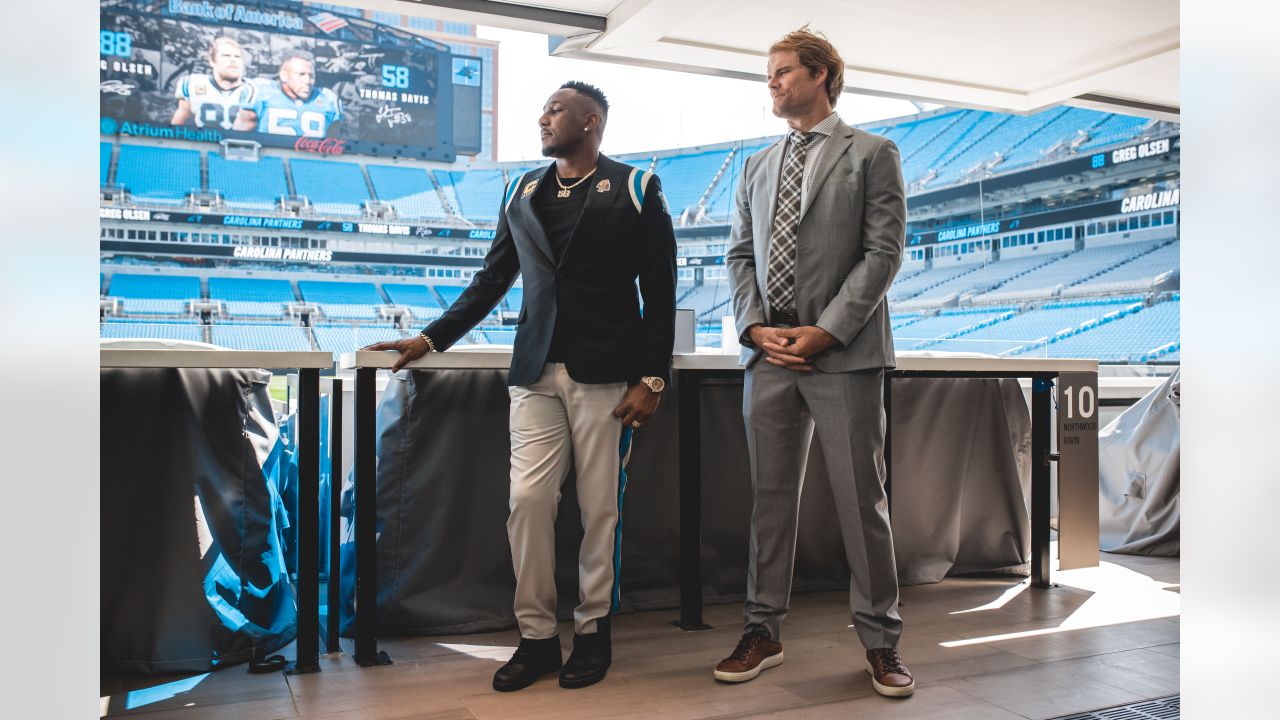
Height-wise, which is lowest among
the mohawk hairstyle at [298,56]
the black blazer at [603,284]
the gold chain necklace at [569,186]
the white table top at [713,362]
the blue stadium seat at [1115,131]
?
the white table top at [713,362]

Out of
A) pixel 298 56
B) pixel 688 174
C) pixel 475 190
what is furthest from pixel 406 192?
pixel 688 174

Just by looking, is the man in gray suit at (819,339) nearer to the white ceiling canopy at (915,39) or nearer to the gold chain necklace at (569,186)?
the gold chain necklace at (569,186)

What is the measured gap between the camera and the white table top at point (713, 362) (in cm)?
209

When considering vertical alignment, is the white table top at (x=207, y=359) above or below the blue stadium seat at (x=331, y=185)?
below

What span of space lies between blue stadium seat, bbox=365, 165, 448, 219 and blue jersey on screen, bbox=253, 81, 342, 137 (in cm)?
184

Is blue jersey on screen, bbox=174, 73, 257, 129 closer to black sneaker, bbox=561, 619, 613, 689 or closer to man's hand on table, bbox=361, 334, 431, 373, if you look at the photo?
man's hand on table, bbox=361, 334, 431, 373

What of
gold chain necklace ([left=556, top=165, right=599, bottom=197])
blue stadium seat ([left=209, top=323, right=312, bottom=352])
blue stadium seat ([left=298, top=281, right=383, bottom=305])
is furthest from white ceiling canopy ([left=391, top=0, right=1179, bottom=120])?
blue stadium seat ([left=298, top=281, right=383, bottom=305])

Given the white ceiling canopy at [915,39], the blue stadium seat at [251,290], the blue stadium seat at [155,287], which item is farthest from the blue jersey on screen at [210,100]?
the white ceiling canopy at [915,39]

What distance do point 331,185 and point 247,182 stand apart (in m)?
2.05

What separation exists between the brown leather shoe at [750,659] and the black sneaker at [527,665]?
0.36m

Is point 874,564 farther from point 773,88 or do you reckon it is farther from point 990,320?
point 990,320

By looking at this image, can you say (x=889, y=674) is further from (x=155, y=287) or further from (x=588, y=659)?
(x=155, y=287)

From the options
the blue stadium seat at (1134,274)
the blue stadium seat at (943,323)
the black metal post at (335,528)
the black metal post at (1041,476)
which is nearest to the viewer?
the black metal post at (335,528)
